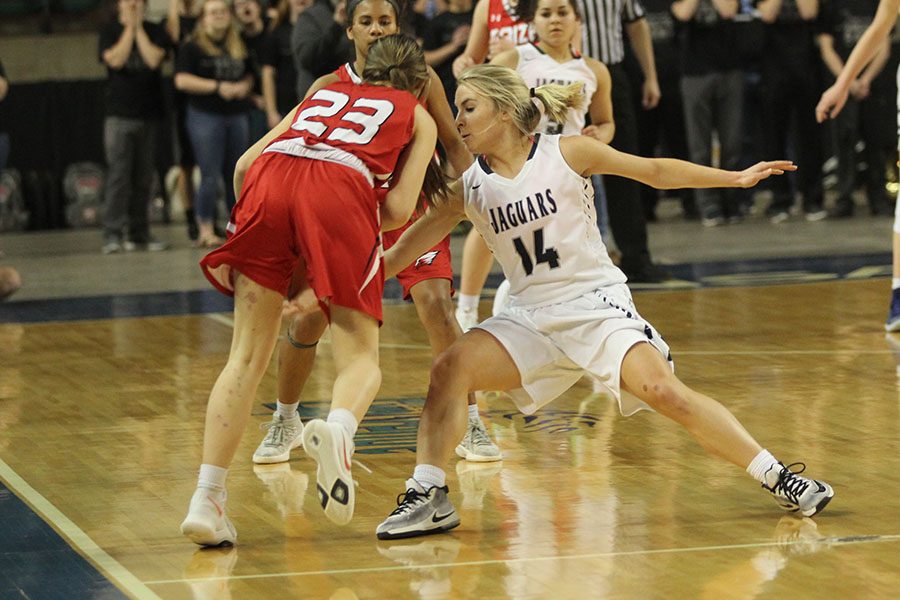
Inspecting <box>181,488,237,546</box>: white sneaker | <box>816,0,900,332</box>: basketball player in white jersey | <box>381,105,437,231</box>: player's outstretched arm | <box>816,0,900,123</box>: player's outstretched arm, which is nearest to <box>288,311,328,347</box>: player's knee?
<box>381,105,437,231</box>: player's outstretched arm

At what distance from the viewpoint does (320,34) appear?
11.6 m

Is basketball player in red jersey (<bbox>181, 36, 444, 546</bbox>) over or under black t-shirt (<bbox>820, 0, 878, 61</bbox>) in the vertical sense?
over

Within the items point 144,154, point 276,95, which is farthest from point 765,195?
point 144,154

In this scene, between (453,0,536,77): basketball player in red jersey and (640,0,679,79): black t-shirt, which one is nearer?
(453,0,536,77): basketball player in red jersey

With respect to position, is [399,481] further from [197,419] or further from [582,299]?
[197,419]

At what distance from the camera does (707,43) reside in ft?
46.0

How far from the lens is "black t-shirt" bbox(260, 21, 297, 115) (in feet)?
44.9

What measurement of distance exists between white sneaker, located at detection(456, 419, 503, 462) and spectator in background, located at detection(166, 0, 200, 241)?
857 centimetres

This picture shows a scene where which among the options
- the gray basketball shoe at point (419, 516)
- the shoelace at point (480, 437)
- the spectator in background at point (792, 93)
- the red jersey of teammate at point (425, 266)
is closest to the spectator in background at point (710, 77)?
the spectator in background at point (792, 93)

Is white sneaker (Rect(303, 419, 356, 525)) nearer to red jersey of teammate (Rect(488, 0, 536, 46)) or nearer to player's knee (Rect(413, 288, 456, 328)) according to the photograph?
player's knee (Rect(413, 288, 456, 328))

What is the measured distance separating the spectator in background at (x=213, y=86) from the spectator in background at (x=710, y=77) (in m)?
3.79

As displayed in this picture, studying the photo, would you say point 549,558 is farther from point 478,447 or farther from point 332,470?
point 478,447

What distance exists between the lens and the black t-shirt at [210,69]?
1327 cm

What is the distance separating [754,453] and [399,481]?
126 cm
